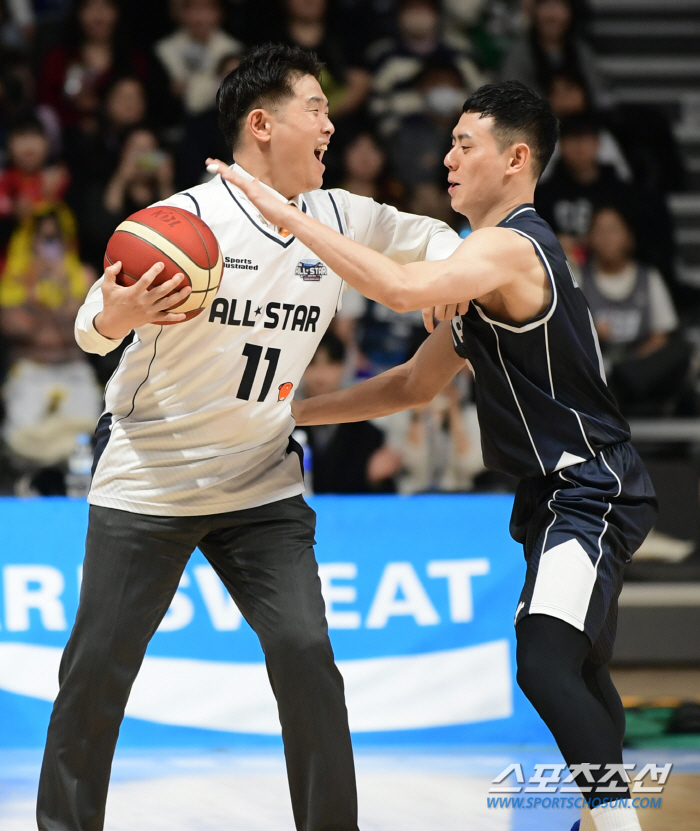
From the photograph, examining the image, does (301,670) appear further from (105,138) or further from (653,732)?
(105,138)

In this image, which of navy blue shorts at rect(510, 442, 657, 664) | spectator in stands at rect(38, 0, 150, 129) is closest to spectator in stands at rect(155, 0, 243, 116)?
spectator in stands at rect(38, 0, 150, 129)

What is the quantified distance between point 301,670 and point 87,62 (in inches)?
261

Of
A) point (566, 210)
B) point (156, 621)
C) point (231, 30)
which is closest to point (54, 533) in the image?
point (156, 621)

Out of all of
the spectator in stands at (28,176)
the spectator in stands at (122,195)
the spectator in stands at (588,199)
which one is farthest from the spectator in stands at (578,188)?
the spectator in stands at (28,176)

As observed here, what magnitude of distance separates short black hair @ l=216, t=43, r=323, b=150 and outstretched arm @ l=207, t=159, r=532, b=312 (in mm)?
418

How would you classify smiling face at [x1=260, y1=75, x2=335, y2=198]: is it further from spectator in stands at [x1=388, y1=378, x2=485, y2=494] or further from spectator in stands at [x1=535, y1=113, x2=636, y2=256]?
spectator in stands at [x1=535, y1=113, x2=636, y2=256]

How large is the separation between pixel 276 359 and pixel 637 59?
26.3 ft

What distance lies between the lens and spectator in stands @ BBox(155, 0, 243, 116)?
8664 millimetres

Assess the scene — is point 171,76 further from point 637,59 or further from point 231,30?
point 637,59

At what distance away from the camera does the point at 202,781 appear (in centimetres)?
448

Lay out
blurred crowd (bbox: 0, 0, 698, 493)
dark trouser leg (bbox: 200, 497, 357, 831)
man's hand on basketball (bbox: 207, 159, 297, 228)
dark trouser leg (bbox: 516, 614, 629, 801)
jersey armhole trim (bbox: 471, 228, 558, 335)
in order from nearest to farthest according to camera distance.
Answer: dark trouser leg (bbox: 516, 614, 629, 801) < man's hand on basketball (bbox: 207, 159, 297, 228) < jersey armhole trim (bbox: 471, 228, 558, 335) < dark trouser leg (bbox: 200, 497, 357, 831) < blurred crowd (bbox: 0, 0, 698, 493)

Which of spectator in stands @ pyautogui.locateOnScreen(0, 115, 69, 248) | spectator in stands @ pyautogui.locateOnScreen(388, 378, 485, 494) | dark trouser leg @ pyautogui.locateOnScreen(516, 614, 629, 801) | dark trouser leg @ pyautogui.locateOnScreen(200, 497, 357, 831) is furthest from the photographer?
spectator in stands @ pyautogui.locateOnScreen(0, 115, 69, 248)

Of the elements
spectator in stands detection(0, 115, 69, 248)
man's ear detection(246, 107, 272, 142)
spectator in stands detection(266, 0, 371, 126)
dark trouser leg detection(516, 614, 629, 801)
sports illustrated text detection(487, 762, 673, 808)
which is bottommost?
sports illustrated text detection(487, 762, 673, 808)

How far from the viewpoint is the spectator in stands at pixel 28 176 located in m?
7.93
